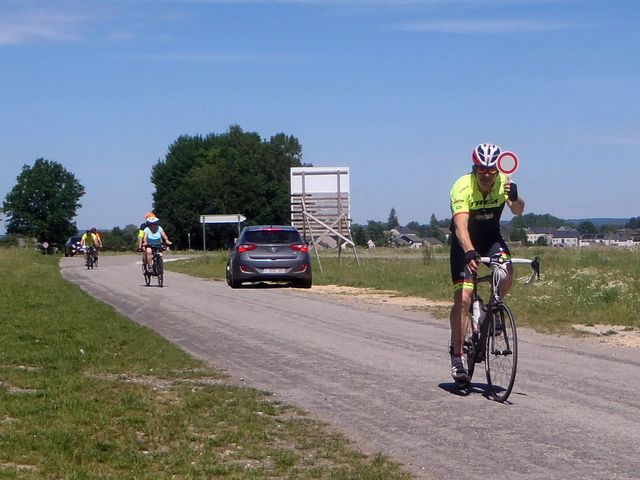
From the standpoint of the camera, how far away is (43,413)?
7.80 m

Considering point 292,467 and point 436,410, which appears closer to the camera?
point 292,467

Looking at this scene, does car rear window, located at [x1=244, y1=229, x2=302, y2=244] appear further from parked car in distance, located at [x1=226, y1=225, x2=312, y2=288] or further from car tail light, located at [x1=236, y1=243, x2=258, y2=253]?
car tail light, located at [x1=236, y1=243, x2=258, y2=253]

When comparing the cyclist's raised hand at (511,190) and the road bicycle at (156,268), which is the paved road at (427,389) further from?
the road bicycle at (156,268)

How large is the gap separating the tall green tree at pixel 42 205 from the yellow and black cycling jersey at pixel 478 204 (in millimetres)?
119274

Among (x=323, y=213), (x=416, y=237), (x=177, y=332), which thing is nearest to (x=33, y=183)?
(x=416, y=237)

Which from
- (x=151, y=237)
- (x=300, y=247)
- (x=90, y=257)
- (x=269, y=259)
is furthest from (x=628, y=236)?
(x=151, y=237)

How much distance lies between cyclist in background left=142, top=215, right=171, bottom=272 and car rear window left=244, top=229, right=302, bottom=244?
227cm

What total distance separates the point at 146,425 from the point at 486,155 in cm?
350

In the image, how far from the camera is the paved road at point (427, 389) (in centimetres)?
680

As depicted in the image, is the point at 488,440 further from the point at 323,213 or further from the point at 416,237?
the point at 416,237

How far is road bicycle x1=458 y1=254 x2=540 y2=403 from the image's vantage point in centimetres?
877

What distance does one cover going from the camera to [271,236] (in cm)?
2742

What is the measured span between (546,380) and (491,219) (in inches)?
76.5

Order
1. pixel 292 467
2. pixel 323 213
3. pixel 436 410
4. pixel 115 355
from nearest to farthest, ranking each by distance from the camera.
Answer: pixel 292 467
pixel 436 410
pixel 115 355
pixel 323 213
